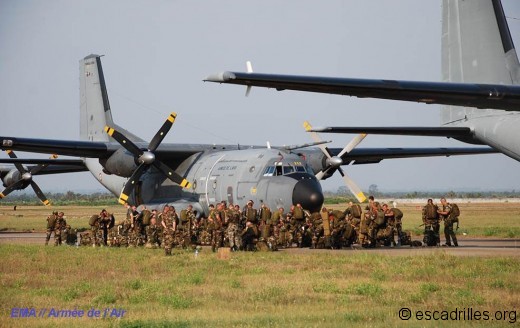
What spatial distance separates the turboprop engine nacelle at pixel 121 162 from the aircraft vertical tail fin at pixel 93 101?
541 cm

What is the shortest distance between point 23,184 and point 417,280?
33.5 metres

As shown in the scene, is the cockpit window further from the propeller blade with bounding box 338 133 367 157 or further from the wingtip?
the wingtip

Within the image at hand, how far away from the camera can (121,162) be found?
1225 inches

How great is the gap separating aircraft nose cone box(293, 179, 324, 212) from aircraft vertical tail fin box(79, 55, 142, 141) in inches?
544

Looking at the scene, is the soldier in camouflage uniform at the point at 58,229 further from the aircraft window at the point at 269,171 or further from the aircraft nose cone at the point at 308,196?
the aircraft nose cone at the point at 308,196

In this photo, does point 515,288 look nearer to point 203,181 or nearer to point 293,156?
point 293,156

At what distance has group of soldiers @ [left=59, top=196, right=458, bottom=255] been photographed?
24750 millimetres

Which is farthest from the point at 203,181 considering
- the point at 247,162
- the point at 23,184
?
the point at 23,184

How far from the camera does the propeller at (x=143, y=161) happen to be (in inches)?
1198

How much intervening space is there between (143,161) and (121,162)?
1.22 meters

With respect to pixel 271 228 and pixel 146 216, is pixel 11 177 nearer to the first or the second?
pixel 146 216

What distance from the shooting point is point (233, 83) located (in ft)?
45.6

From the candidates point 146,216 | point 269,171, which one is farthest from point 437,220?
point 146,216

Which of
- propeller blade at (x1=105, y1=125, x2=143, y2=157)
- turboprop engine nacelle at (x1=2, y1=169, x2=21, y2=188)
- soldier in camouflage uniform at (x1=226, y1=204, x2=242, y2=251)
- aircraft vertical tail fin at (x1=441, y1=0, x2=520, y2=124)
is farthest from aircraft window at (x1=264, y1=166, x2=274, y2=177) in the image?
turboprop engine nacelle at (x1=2, y1=169, x2=21, y2=188)
